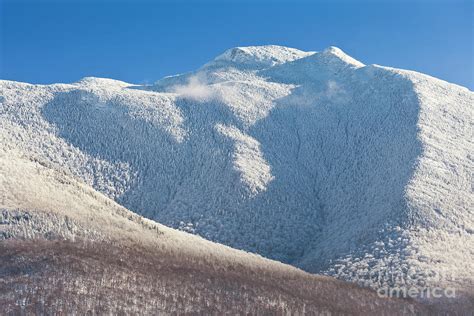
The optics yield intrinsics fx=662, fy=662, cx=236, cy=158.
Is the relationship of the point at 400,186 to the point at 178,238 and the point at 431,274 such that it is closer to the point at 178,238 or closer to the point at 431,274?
the point at 431,274

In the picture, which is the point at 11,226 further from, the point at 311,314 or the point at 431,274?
the point at 431,274

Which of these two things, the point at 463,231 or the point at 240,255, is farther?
the point at 463,231

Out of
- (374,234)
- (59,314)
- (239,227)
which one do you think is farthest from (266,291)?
(239,227)

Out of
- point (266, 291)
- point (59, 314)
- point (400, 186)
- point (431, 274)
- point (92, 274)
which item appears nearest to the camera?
point (59, 314)

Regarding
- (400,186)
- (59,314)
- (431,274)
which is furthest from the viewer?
(400,186)

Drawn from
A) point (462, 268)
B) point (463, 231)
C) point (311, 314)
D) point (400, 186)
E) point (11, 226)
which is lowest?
point (311, 314)

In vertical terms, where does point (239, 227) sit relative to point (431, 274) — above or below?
above

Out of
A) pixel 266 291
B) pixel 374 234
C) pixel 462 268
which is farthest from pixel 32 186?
pixel 462 268

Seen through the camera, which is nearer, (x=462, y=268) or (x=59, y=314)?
(x=59, y=314)

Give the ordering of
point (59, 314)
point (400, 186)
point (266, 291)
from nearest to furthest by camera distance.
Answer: point (59, 314) < point (266, 291) < point (400, 186)
